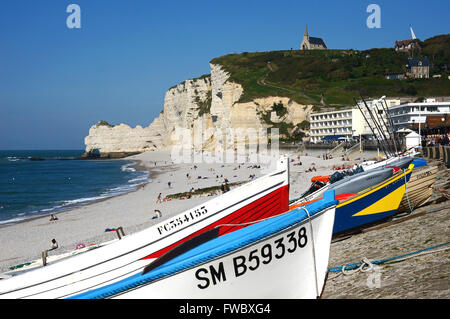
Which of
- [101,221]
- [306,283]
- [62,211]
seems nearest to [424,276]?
[306,283]

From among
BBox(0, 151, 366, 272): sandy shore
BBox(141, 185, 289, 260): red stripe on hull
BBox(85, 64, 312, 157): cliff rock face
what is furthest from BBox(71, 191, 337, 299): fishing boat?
BBox(85, 64, 312, 157): cliff rock face

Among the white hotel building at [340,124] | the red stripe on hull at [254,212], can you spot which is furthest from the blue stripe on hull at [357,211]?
the white hotel building at [340,124]

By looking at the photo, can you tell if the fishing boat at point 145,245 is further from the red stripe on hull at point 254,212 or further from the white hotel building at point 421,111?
the white hotel building at point 421,111

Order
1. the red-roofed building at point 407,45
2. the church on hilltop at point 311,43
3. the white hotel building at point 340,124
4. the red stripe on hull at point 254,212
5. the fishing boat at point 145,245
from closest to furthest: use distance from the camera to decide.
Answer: the fishing boat at point 145,245 → the red stripe on hull at point 254,212 → the white hotel building at point 340,124 → the red-roofed building at point 407,45 → the church on hilltop at point 311,43

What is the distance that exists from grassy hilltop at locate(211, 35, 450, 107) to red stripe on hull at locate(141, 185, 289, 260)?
9113cm

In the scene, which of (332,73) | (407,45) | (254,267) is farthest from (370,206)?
(407,45)

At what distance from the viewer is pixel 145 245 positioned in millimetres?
7586

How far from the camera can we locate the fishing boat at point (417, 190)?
12.6 metres

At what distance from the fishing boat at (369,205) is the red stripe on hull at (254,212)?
7.23 feet

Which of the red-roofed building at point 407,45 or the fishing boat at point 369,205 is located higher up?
the red-roofed building at point 407,45

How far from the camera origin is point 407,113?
67.8 m

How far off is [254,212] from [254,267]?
3.51 meters

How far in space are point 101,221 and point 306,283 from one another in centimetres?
2515
